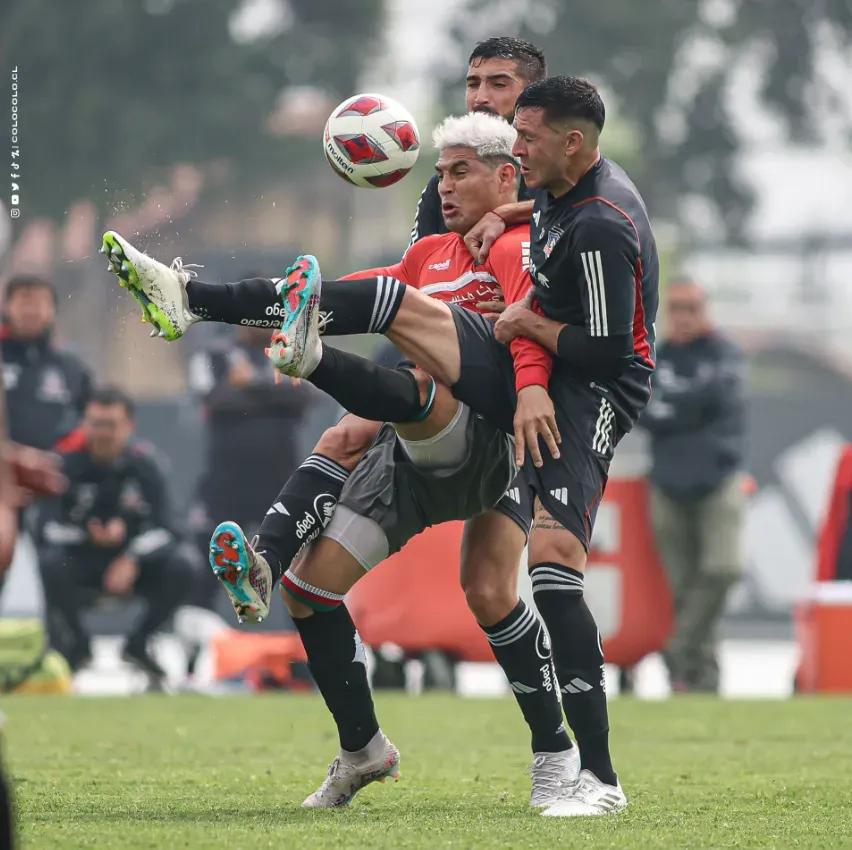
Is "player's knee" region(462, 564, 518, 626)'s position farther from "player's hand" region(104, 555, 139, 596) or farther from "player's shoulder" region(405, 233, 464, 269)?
"player's hand" region(104, 555, 139, 596)

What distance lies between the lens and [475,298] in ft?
20.8

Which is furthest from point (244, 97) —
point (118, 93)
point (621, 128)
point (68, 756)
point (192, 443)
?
point (68, 756)

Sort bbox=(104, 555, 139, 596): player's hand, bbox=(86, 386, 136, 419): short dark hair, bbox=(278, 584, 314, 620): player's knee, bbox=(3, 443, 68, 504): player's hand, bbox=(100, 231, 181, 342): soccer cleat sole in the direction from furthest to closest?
bbox=(104, 555, 139, 596): player's hand, bbox=(86, 386, 136, 419): short dark hair, bbox=(278, 584, 314, 620): player's knee, bbox=(100, 231, 181, 342): soccer cleat sole, bbox=(3, 443, 68, 504): player's hand

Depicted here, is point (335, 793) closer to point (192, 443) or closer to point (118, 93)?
point (192, 443)

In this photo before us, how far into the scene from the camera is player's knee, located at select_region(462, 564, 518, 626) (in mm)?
6148

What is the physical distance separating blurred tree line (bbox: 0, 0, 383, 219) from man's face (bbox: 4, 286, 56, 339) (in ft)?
62.4

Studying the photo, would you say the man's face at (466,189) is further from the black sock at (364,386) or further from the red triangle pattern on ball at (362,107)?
the black sock at (364,386)

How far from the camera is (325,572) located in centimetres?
597

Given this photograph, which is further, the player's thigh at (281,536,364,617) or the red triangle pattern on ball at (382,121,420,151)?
the red triangle pattern on ball at (382,121,420,151)

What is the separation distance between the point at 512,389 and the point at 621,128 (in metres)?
34.3

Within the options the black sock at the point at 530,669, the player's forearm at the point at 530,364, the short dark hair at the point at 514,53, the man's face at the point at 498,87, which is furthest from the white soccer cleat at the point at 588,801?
the short dark hair at the point at 514,53

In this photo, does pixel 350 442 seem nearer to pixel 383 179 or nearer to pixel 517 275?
pixel 517 275

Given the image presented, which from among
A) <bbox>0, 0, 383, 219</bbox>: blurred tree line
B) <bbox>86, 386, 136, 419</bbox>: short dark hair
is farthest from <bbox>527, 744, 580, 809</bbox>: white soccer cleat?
<bbox>0, 0, 383, 219</bbox>: blurred tree line

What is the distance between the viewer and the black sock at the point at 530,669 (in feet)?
20.1
